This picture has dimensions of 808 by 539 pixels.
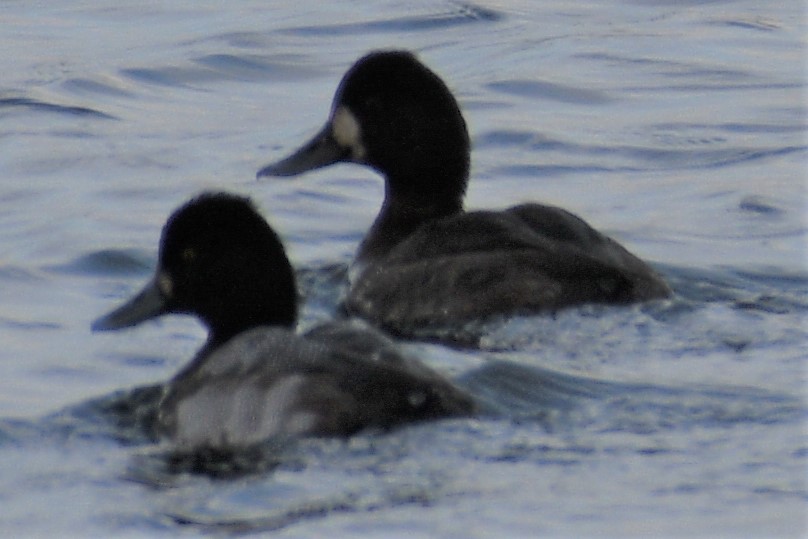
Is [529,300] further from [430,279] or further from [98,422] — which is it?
[98,422]

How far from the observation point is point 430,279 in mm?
8664

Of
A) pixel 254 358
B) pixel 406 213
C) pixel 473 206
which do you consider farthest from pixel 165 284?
pixel 473 206

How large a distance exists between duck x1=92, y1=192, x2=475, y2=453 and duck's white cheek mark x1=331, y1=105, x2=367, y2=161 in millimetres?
2026

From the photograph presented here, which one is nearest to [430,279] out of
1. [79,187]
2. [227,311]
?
[227,311]

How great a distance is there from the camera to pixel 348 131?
966 centimetres

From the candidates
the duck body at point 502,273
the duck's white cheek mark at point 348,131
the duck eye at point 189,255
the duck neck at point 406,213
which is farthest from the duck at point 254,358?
the duck's white cheek mark at point 348,131

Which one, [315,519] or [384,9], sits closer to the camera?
[315,519]

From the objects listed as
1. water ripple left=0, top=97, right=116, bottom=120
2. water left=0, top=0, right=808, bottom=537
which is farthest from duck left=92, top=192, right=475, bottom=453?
water ripple left=0, top=97, right=116, bottom=120

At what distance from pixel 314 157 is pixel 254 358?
293 cm

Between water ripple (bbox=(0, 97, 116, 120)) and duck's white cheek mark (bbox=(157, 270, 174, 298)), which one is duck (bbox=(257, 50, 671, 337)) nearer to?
duck's white cheek mark (bbox=(157, 270, 174, 298))

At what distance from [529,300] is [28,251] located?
2.72 meters

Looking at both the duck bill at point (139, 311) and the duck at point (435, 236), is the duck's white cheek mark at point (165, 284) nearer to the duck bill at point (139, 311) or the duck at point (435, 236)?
the duck bill at point (139, 311)

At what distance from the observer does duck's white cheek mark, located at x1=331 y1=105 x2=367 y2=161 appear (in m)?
9.59

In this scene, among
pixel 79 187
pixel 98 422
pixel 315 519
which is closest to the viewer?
pixel 315 519
